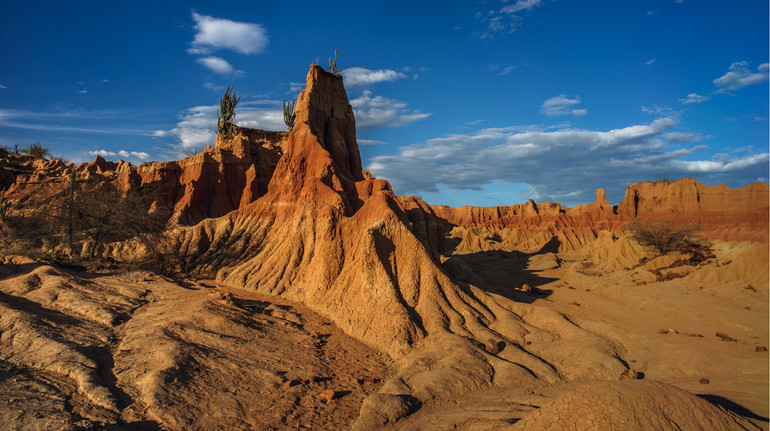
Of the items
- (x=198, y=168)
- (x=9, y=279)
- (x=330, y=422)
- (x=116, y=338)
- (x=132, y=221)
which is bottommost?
(x=330, y=422)

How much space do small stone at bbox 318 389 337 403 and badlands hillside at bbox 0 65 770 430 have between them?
27cm

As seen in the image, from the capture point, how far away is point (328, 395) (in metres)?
9.02

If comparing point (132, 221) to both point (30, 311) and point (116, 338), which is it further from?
point (116, 338)

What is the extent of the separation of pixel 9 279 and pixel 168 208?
2225 cm

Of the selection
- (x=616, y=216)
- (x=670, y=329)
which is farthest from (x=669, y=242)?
(x=616, y=216)

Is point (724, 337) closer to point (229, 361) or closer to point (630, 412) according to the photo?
point (630, 412)

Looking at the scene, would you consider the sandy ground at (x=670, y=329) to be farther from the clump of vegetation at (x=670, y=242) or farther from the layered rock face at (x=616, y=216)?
the layered rock face at (x=616, y=216)

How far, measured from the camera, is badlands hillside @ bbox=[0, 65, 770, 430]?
24.8 ft

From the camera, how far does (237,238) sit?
2570 cm

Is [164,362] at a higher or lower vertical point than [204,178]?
lower

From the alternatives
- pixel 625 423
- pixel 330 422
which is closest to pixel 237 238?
pixel 330 422

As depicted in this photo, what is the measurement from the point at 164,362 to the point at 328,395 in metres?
4.01

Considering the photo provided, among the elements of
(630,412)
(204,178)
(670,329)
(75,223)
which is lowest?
(670,329)

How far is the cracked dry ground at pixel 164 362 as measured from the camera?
7.57 metres
